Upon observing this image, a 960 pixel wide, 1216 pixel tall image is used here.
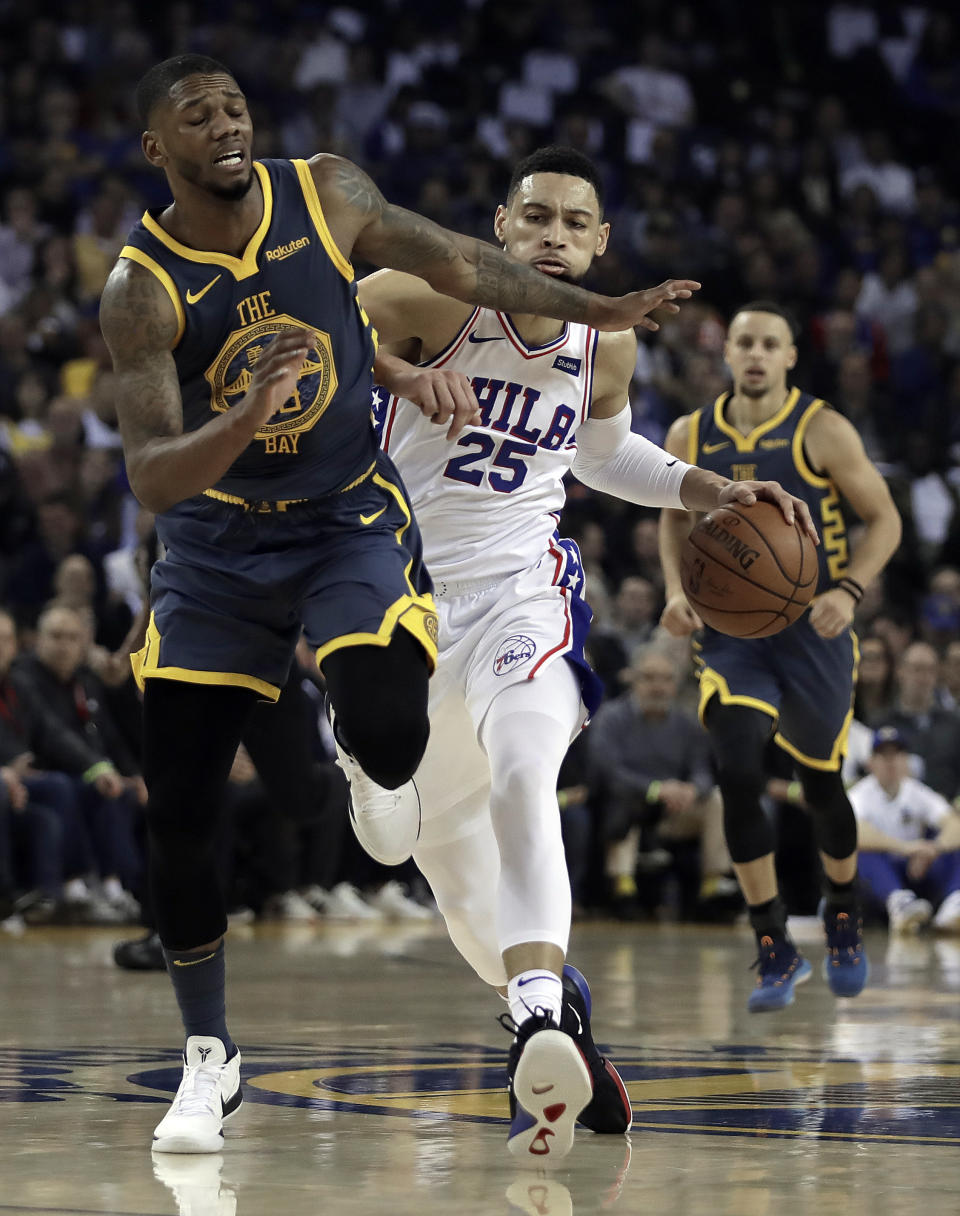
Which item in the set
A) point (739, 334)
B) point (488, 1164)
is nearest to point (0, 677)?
point (739, 334)

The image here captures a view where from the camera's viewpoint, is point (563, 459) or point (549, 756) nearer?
point (549, 756)

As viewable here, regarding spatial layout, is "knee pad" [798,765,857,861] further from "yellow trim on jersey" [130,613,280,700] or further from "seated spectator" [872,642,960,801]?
"seated spectator" [872,642,960,801]

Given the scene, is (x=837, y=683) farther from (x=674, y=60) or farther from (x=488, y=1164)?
(x=674, y=60)

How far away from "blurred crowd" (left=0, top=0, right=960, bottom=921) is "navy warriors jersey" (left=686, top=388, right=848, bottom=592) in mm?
2556

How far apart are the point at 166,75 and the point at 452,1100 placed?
227 cm

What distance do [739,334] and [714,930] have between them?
4.82 metres

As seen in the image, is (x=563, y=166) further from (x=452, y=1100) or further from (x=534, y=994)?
(x=452, y=1100)

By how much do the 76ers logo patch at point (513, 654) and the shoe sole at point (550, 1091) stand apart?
950 mm

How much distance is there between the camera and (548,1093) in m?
3.39

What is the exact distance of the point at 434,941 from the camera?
386 inches

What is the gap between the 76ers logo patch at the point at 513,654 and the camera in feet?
13.5

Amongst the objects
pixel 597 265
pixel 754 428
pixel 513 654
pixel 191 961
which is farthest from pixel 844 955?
pixel 597 265

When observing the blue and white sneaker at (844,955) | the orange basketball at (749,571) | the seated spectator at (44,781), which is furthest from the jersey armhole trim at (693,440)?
the seated spectator at (44,781)

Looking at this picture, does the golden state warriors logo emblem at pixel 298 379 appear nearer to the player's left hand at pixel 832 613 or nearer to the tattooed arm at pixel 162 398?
the tattooed arm at pixel 162 398
